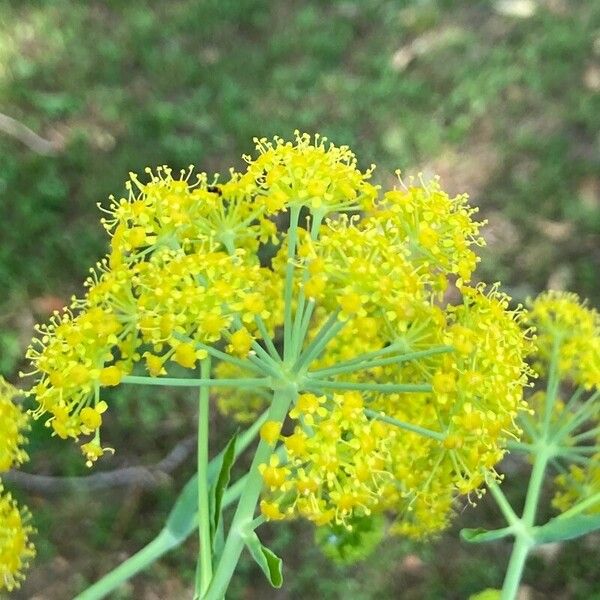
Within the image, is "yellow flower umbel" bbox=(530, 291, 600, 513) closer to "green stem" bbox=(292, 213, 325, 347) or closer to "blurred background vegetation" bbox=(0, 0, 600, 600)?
"green stem" bbox=(292, 213, 325, 347)

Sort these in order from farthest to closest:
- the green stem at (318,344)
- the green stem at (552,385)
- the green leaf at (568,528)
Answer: the green stem at (552,385), the green leaf at (568,528), the green stem at (318,344)

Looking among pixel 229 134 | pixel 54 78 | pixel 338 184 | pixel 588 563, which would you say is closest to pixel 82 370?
pixel 338 184

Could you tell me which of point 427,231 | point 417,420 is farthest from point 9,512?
point 427,231

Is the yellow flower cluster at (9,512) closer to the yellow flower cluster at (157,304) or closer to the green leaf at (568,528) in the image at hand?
the yellow flower cluster at (157,304)

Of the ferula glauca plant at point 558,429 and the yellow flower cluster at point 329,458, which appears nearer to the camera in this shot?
the yellow flower cluster at point 329,458

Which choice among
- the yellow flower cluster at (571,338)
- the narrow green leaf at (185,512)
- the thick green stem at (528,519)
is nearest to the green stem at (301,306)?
the narrow green leaf at (185,512)

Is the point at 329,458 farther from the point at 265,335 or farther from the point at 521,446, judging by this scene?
the point at 521,446
